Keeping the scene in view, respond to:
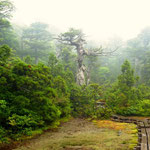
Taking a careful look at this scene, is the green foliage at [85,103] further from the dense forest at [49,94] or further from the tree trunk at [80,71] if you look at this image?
the tree trunk at [80,71]

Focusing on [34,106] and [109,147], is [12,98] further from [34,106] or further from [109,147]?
[109,147]

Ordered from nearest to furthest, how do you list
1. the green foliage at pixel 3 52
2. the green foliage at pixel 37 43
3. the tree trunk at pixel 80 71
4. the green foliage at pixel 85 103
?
the green foliage at pixel 3 52, the green foliage at pixel 85 103, the tree trunk at pixel 80 71, the green foliage at pixel 37 43

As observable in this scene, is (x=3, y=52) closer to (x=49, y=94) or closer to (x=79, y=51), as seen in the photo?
(x=49, y=94)

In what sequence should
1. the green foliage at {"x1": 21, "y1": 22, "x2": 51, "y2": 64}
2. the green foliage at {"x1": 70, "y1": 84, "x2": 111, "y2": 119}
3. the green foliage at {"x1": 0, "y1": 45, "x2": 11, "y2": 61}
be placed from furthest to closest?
the green foliage at {"x1": 21, "y1": 22, "x2": 51, "y2": 64}, the green foliage at {"x1": 70, "y1": 84, "x2": 111, "y2": 119}, the green foliage at {"x1": 0, "y1": 45, "x2": 11, "y2": 61}

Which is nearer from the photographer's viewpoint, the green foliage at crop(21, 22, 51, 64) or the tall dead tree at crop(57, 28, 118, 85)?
the tall dead tree at crop(57, 28, 118, 85)

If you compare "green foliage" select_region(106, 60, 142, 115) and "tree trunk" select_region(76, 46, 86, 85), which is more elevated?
"tree trunk" select_region(76, 46, 86, 85)

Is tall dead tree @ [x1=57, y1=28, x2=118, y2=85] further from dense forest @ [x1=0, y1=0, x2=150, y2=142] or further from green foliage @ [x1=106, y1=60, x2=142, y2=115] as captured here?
green foliage @ [x1=106, y1=60, x2=142, y2=115]

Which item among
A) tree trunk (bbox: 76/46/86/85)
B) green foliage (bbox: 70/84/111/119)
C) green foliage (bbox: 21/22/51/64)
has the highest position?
green foliage (bbox: 21/22/51/64)

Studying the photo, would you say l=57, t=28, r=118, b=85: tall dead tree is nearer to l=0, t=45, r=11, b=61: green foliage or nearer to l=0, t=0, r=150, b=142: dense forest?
l=0, t=0, r=150, b=142: dense forest

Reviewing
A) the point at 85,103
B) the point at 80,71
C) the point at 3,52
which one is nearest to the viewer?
the point at 3,52

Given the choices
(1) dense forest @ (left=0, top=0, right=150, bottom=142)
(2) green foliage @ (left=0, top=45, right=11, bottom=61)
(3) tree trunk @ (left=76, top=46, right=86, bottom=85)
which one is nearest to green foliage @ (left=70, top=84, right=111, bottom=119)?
(1) dense forest @ (left=0, top=0, right=150, bottom=142)

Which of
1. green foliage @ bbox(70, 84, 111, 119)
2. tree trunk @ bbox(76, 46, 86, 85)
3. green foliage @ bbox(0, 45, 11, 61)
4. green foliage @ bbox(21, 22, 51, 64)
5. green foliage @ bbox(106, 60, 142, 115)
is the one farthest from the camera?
green foliage @ bbox(21, 22, 51, 64)

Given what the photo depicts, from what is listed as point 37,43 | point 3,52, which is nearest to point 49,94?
point 3,52

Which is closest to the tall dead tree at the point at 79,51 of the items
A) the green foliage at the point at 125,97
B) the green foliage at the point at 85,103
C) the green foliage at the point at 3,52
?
the green foliage at the point at 85,103
